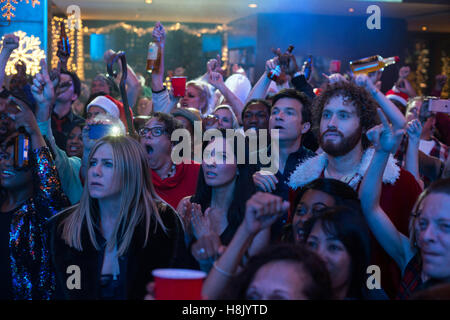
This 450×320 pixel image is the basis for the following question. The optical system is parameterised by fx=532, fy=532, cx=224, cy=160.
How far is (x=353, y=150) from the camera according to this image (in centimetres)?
254

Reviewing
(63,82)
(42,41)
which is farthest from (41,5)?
(63,82)

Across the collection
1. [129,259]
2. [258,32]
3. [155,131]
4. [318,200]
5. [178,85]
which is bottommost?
[129,259]

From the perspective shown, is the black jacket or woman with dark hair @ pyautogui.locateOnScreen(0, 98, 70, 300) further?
woman with dark hair @ pyautogui.locateOnScreen(0, 98, 70, 300)

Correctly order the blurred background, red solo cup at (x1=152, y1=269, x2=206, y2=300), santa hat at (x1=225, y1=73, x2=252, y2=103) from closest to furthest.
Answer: red solo cup at (x1=152, y1=269, x2=206, y2=300), santa hat at (x1=225, y1=73, x2=252, y2=103), the blurred background

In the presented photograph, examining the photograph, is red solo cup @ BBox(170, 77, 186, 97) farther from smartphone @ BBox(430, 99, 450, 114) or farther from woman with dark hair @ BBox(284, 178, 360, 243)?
woman with dark hair @ BBox(284, 178, 360, 243)

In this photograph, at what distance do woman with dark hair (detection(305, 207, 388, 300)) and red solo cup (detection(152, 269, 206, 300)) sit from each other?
1.88ft

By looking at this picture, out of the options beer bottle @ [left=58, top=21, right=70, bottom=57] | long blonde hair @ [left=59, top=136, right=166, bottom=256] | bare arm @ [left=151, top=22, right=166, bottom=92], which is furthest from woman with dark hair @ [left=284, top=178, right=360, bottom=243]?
beer bottle @ [left=58, top=21, right=70, bottom=57]

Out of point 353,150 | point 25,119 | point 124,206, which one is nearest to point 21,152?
point 25,119

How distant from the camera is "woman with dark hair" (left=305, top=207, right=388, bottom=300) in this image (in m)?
1.74

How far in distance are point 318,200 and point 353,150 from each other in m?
0.55

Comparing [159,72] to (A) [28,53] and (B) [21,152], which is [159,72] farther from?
(A) [28,53]
